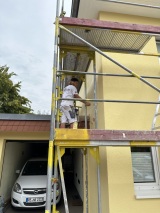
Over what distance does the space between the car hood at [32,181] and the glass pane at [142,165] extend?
12.1 ft

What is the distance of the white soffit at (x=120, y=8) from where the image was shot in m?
4.03

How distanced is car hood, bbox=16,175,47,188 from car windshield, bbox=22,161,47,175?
328mm

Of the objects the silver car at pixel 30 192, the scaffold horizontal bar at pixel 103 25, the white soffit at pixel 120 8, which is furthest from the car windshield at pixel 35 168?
the white soffit at pixel 120 8

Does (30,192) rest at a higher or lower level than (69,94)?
lower

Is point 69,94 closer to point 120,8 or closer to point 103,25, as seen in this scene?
point 103,25

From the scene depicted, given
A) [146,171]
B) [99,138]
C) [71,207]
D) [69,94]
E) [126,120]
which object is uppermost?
[69,94]

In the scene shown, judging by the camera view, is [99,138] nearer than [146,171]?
Yes

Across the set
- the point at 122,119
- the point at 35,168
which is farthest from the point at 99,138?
the point at 35,168

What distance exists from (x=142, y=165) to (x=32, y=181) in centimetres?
421

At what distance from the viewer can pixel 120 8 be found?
4125mm

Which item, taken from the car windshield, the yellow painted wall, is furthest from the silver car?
the yellow painted wall

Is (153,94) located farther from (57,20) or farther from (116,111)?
(57,20)

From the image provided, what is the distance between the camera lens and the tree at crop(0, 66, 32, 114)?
17.6 m

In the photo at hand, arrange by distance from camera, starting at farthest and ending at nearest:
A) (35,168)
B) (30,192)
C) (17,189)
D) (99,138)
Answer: (35,168) < (17,189) < (30,192) < (99,138)
